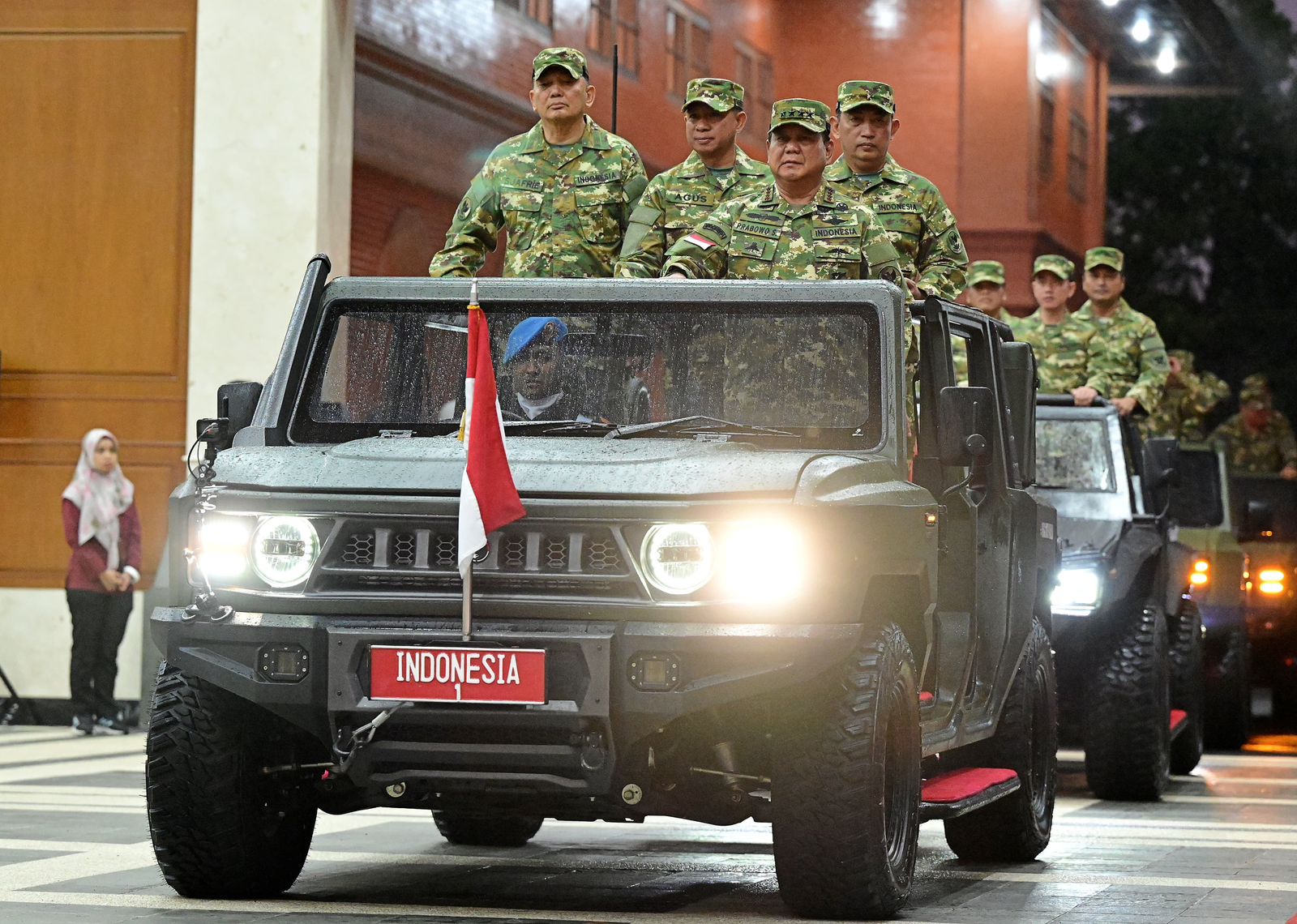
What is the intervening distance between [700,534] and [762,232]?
217cm

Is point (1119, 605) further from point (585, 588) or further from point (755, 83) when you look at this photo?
point (755, 83)

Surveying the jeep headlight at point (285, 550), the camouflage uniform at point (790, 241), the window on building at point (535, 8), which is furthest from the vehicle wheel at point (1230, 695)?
the jeep headlight at point (285, 550)

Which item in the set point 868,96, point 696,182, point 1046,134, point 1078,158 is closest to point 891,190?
point 868,96

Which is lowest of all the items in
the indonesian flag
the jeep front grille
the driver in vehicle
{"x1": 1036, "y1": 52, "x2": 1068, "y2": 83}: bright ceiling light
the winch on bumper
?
the winch on bumper

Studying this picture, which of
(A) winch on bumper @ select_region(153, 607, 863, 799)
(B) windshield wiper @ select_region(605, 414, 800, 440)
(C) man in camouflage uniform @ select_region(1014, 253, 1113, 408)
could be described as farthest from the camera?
(C) man in camouflage uniform @ select_region(1014, 253, 1113, 408)

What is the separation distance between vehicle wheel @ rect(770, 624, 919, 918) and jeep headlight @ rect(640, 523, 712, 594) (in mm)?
511

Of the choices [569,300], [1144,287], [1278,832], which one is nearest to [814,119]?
[569,300]

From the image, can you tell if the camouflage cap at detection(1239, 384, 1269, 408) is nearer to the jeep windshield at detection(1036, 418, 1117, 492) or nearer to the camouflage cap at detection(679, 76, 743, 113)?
the jeep windshield at detection(1036, 418, 1117, 492)

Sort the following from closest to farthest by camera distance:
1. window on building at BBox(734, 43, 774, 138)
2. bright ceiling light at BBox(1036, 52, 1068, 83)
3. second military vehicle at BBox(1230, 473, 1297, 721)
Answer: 1. second military vehicle at BBox(1230, 473, 1297, 721)
2. window on building at BBox(734, 43, 774, 138)
3. bright ceiling light at BBox(1036, 52, 1068, 83)

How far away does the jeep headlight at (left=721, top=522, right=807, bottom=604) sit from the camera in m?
7.11

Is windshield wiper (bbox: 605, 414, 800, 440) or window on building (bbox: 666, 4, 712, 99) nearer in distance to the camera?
windshield wiper (bbox: 605, 414, 800, 440)

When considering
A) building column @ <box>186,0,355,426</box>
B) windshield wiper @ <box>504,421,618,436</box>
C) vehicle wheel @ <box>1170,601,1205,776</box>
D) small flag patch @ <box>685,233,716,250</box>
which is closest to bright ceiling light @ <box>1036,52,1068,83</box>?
building column @ <box>186,0,355,426</box>

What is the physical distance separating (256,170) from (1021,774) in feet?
29.6

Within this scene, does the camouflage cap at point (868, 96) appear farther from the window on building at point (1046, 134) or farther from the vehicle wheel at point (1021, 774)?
the window on building at point (1046, 134)
